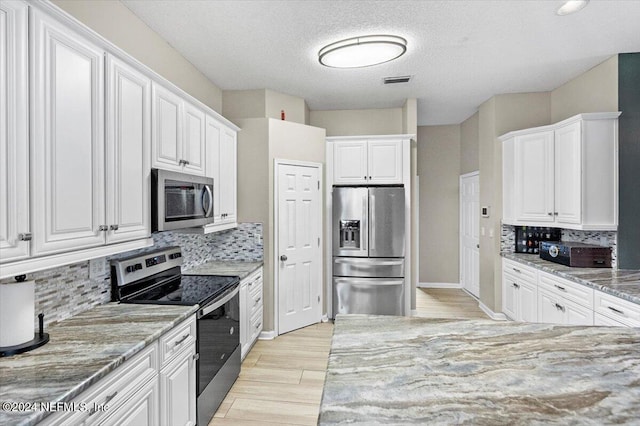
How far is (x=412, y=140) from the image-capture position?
15.4 feet

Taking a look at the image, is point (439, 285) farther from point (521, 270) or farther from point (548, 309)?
point (548, 309)

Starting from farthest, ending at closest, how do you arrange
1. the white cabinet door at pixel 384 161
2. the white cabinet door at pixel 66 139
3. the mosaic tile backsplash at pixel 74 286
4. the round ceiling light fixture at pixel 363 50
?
the white cabinet door at pixel 384 161, the round ceiling light fixture at pixel 363 50, the mosaic tile backsplash at pixel 74 286, the white cabinet door at pixel 66 139

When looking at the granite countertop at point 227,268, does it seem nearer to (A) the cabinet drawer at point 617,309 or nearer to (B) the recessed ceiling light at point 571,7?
(A) the cabinet drawer at point 617,309

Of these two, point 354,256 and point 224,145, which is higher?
point 224,145

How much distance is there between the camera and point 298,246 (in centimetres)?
421

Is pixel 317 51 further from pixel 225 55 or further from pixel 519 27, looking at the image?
pixel 519 27

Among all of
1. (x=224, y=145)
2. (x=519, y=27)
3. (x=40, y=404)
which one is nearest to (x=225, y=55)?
(x=224, y=145)

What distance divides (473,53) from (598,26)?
37.0 inches

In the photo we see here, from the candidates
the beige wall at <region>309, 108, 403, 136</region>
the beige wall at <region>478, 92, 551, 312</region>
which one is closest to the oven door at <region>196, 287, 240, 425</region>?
the beige wall at <region>309, 108, 403, 136</region>

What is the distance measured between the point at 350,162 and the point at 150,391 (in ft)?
11.6

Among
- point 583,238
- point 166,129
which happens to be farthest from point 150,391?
point 583,238

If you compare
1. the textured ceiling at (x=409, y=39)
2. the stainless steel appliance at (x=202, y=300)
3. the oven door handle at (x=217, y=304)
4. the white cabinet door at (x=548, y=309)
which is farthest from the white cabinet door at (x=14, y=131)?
the white cabinet door at (x=548, y=309)

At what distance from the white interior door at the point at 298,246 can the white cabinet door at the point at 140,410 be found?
231 cm

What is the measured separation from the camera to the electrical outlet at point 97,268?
2.07 meters
